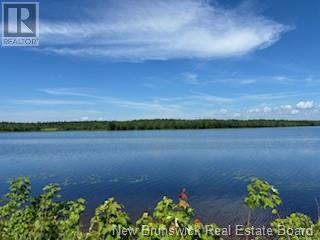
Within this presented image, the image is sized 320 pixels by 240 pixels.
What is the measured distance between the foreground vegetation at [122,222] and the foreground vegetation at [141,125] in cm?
14492

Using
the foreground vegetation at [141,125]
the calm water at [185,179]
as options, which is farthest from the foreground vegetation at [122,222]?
the foreground vegetation at [141,125]

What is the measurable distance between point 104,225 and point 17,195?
3.48 metres

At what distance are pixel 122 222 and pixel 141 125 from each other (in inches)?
5930

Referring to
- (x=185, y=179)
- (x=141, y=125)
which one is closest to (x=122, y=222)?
(x=185, y=179)

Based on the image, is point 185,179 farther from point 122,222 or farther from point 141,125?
point 141,125

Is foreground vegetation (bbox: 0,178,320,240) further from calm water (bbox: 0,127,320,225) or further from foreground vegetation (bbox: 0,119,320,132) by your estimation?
foreground vegetation (bbox: 0,119,320,132)

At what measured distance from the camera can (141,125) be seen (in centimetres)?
15438

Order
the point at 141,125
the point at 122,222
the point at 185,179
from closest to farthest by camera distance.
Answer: the point at 122,222
the point at 185,179
the point at 141,125

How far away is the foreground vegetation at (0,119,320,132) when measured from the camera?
15375 centimetres

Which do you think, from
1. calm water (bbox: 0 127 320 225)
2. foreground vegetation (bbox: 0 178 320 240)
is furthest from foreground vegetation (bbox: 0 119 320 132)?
foreground vegetation (bbox: 0 178 320 240)

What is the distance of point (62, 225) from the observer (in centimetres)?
556

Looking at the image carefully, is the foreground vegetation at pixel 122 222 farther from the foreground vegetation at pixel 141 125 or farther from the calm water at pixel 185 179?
the foreground vegetation at pixel 141 125

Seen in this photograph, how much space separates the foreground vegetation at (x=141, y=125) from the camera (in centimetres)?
15375

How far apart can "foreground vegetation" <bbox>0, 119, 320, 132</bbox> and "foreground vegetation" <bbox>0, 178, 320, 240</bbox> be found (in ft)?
475
